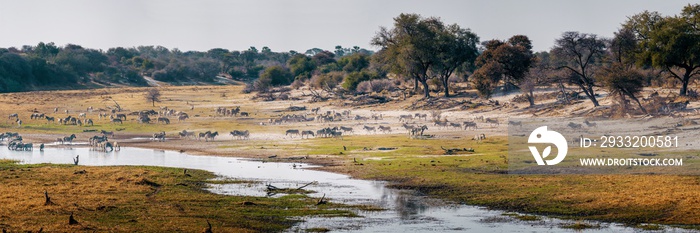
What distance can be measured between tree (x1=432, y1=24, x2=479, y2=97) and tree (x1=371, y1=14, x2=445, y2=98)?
634mm

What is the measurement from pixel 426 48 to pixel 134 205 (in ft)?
183

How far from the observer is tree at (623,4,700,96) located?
53.3 metres

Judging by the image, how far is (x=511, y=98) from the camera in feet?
214

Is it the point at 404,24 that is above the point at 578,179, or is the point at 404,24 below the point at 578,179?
above

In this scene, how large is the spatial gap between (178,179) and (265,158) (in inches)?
402

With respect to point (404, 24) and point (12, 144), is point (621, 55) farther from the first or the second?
point (12, 144)

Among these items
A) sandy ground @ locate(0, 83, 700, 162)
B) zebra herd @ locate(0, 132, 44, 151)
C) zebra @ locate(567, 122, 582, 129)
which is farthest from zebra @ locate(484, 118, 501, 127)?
zebra herd @ locate(0, 132, 44, 151)

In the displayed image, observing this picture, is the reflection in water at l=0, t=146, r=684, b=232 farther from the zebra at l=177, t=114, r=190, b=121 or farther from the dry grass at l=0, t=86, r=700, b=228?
the zebra at l=177, t=114, r=190, b=121

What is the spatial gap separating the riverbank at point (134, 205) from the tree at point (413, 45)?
46915 mm

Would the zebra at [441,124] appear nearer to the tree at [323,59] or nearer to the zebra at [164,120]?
the zebra at [164,120]

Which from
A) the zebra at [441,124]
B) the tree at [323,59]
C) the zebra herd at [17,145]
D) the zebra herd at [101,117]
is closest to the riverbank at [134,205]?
the zebra herd at [17,145]

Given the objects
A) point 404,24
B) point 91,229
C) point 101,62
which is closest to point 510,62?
point 404,24

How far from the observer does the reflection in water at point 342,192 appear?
21.8 meters

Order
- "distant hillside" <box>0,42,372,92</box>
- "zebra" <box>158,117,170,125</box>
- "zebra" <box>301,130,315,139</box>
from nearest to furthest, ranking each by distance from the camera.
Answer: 1. "zebra" <box>301,130,315,139</box>
2. "zebra" <box>158,117,170,125</box>
3. "distant hillside" <box>0,42,372,92</box>
